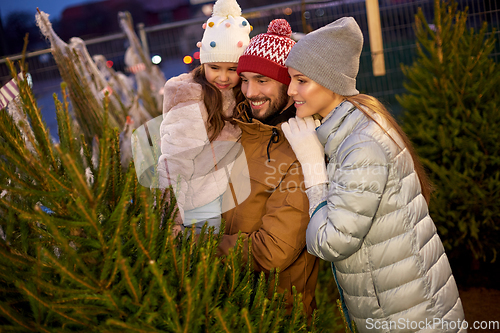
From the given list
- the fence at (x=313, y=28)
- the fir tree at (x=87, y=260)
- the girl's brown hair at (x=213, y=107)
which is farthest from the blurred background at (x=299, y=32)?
the fir tree at (x=87, y=260)

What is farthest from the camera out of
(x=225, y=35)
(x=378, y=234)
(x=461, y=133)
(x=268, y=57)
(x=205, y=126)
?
(x=461, y=133)

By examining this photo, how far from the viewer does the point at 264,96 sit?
89.9 inches

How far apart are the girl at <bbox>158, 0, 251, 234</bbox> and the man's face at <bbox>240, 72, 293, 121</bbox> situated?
0.19 metres

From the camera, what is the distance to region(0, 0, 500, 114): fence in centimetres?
584

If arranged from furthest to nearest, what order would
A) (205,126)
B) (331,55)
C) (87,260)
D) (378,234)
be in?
(205,126) → (331,55) → (378,234) → (87,260)

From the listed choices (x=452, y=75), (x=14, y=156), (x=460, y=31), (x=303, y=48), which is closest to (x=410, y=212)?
(x=303, y=48)

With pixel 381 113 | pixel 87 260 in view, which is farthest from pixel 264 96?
pixel 87 260

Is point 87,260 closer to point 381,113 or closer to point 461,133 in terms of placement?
point 381,113

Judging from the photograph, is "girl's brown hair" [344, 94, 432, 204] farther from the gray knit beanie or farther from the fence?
the fence

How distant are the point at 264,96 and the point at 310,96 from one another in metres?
0.44

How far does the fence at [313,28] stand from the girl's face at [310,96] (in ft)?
13.5

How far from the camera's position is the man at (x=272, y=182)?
6.23ft

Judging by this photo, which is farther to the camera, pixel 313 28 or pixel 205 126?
pixel 313 28

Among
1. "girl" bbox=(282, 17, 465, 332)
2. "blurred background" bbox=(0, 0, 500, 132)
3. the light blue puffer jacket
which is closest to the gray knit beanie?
"girl" bbox=(282, 17, 465, 332)
